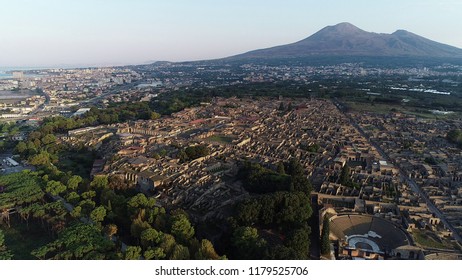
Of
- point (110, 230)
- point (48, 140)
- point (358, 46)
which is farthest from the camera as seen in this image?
point (358, 46)

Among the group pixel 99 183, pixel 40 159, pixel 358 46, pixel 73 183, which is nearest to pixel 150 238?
pixel 99 183

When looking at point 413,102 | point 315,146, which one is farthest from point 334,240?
point 413,102

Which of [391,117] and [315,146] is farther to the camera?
[391,117]

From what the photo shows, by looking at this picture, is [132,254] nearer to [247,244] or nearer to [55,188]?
[247,244]

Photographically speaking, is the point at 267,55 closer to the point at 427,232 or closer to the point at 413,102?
the point at 413,102

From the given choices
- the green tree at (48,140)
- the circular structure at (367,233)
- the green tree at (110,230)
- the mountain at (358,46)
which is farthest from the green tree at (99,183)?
the mountain at (358,46)
